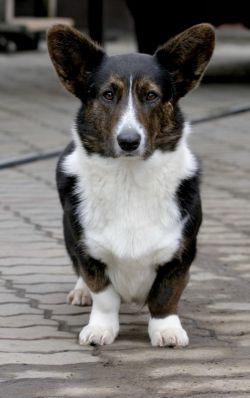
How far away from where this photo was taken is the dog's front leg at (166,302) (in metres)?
4.39

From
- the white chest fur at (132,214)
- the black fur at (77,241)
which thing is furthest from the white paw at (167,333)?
the black fur at (77,241)

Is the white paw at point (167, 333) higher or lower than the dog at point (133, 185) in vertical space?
lower

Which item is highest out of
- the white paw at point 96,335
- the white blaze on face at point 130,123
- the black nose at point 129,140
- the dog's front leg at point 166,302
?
the white blaze on face at point 130,123

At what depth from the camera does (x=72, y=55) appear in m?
4.54

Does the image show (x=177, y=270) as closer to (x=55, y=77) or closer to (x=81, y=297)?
(x=81, y=297)

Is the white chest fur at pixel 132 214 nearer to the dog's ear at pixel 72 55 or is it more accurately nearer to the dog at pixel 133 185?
the dog at pixel 133 185

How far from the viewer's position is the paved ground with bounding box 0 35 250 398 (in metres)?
3.91

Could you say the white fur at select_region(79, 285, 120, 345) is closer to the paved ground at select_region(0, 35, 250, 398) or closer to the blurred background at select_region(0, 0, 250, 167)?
the paved ground at select_region(0, 35, 250, 398)

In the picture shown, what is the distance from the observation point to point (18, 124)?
10.9 m

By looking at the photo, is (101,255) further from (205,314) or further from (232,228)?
(232,228)

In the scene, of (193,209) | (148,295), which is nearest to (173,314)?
(148,295)

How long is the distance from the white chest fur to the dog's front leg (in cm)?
4

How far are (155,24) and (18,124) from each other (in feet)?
10.6

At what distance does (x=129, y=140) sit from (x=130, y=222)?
400 millimetres
